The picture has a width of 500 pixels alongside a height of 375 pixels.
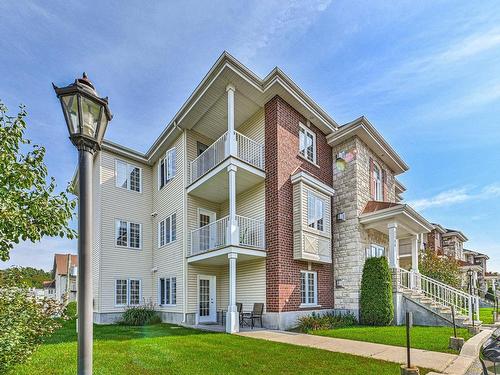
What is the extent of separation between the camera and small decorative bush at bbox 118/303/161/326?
1506 cm

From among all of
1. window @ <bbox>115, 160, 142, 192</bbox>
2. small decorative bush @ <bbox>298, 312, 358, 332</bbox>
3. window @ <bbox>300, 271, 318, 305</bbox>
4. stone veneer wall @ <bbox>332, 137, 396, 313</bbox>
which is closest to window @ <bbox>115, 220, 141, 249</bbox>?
window @ <bbox>115, 160, 142, 192</bbox>

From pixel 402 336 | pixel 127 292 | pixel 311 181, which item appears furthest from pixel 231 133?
pixel 127 292

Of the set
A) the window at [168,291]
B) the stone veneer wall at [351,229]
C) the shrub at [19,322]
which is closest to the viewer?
the shrub at [19,322]

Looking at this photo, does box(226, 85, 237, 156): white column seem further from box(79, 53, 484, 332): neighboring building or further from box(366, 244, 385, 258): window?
box(366, 244, 385, 258): window

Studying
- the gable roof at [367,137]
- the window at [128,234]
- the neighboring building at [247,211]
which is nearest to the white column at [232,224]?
the neighboring building at [247,211]

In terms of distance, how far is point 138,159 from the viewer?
18.9 metres

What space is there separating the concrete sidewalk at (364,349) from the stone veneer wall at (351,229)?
439 cm

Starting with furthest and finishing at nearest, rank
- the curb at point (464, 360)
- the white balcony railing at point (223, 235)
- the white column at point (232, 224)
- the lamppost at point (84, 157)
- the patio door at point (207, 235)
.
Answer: the patio door at point (207, 235)
the white balcony railing at point (223, 235)
the white column at point (232, 224)
the curb at point (464, 360)
the lamppost at point (84, 157)

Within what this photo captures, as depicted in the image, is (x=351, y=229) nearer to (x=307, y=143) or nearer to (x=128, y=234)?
(x=307, y=143)

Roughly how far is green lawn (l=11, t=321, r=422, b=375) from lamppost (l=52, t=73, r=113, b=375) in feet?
11.8

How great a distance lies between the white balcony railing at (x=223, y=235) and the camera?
12820 mm

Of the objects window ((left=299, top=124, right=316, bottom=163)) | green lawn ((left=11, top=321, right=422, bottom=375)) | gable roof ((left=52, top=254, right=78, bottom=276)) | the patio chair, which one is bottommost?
gable roof ((left=52, top=254, right=78, bottom=276))

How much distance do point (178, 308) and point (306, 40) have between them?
12.0 meters

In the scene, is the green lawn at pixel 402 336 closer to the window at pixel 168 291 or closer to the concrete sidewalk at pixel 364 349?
the concrete sidewalk at pixel 364 349
